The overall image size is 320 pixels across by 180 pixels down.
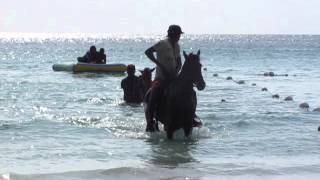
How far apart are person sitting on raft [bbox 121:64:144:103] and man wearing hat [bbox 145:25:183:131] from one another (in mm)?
6686

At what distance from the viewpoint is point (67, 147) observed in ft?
42.8

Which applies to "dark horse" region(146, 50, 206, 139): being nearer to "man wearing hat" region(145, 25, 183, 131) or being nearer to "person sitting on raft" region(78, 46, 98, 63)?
"man wearing hat" region(145, 25, 183, 131)

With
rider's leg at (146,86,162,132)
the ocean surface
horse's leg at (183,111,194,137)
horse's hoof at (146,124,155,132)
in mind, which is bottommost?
the ocean surface

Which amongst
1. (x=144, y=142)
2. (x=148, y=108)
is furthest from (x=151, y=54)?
(x=144, y=142)

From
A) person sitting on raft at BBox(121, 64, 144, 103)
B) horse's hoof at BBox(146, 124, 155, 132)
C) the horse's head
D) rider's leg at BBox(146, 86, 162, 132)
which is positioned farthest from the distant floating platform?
the horse's head

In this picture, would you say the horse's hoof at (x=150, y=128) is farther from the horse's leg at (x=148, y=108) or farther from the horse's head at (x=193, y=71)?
the horse's head at (x=193, y=71)

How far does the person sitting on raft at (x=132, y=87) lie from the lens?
66.6 ft

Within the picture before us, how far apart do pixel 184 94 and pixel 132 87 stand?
26.1 ft

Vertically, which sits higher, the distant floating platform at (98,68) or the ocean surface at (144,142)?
the distant floating platform at (98,68)

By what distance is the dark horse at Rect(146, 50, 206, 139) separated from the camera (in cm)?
1291

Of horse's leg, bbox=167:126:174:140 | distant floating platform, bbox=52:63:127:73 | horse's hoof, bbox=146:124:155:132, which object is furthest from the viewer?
distant floating platform, bbox=52:63:127:73

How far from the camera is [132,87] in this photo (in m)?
20.8

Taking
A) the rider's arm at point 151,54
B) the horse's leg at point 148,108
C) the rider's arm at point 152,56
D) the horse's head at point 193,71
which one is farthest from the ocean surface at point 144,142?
the rider's arm at point 151,54

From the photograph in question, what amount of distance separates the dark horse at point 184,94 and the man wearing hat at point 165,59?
15 centimetres
